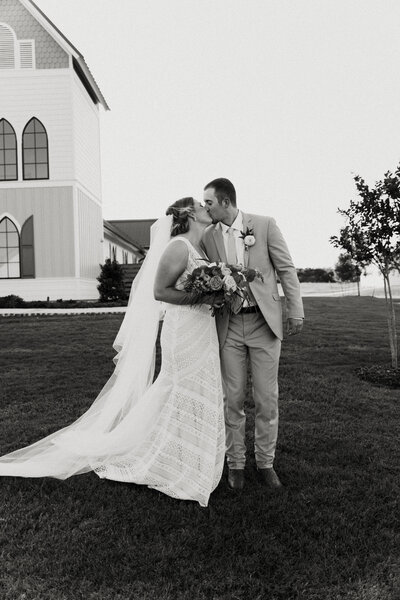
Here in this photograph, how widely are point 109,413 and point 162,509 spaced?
1245mm

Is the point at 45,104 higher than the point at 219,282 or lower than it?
higher

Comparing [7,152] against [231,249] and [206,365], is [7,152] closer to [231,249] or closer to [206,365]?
[231,249]

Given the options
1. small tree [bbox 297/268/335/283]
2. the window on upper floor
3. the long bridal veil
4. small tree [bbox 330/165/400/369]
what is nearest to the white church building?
the window on upper floor

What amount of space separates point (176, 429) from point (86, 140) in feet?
73.7

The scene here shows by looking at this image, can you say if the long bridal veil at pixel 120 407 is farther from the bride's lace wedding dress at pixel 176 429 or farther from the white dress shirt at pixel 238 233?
the white dress shirt at pixel 238 233

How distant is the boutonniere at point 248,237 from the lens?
4.75 meters

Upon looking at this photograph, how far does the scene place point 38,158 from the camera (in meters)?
23.2

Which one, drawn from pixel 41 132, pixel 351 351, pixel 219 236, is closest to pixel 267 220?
pixel 219 236

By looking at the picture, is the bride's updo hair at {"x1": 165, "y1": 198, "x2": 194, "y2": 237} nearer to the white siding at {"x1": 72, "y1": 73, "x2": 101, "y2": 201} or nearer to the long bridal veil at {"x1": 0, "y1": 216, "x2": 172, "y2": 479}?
the long bridal veil at {"x1": 0, "y1": 216, "x2": 172, "y2": 479}

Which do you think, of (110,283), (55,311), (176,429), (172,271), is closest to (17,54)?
(110,283)

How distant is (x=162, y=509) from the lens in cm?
436

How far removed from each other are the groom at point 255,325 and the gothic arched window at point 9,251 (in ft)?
65.0

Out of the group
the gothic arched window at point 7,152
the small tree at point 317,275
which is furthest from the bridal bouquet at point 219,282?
the small tree at point 317,275

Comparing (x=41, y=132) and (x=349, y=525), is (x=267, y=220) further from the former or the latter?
(x=41, y=132)
